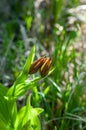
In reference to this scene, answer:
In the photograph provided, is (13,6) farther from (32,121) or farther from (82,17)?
(32,121)

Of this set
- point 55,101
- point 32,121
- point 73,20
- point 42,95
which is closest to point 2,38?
point 73,20

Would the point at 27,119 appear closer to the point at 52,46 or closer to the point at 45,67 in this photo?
the point at 45,67

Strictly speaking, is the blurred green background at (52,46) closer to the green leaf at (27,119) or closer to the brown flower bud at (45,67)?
the green leaf at (27,119)

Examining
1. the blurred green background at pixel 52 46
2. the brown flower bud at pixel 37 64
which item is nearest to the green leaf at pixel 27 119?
the brown flower bud at pixel 37 64

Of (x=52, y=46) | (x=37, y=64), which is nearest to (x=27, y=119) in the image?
(x=37, y=64)

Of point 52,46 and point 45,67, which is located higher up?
point 52,46

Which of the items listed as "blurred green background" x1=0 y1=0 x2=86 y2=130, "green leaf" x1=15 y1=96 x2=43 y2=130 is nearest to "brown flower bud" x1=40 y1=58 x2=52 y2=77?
"green leaf" x1=15 y1=96 x2=43 y2=130

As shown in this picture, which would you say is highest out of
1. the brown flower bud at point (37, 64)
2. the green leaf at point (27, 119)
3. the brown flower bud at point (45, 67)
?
the brown flower bud at point (37, 64)

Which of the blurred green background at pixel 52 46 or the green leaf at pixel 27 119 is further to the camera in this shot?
the blurred green background at pixel 52 46

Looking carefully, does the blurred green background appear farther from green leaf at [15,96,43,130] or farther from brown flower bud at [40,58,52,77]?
brown flower bud at [40,58,52,77]
